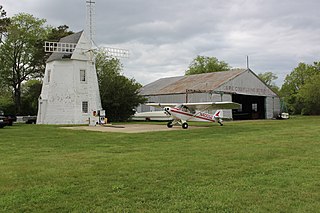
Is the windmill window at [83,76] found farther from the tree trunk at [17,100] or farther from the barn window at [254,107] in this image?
the barn window at [254,107]

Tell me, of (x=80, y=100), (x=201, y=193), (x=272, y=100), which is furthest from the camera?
(x=272, y=100)

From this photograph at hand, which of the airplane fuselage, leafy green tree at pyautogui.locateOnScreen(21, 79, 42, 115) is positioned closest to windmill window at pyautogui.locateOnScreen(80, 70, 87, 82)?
leafy green tree at pyautogui.locateOnScreen(21, 79, 42, 115)

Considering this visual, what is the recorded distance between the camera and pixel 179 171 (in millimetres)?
6652

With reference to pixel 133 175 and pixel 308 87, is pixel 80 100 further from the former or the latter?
pixel 308 87

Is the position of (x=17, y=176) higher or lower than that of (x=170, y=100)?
lower

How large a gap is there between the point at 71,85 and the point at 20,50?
15563mm

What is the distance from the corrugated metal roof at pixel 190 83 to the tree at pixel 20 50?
52.9ft

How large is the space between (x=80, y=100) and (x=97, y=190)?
27.7m

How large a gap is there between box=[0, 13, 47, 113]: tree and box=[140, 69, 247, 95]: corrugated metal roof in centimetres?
1613

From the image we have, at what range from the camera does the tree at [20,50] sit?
42094mm

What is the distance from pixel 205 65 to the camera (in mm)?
73312

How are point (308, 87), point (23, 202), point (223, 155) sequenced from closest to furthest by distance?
1. point (23, 202)
2. point (223, 155)
3. point (308, 87)

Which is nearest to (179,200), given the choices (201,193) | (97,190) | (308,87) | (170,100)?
(201,193)

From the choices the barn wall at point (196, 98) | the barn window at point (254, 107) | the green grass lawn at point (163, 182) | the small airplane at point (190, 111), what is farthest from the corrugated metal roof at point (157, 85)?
the green grass lawn at point (163, 182)
